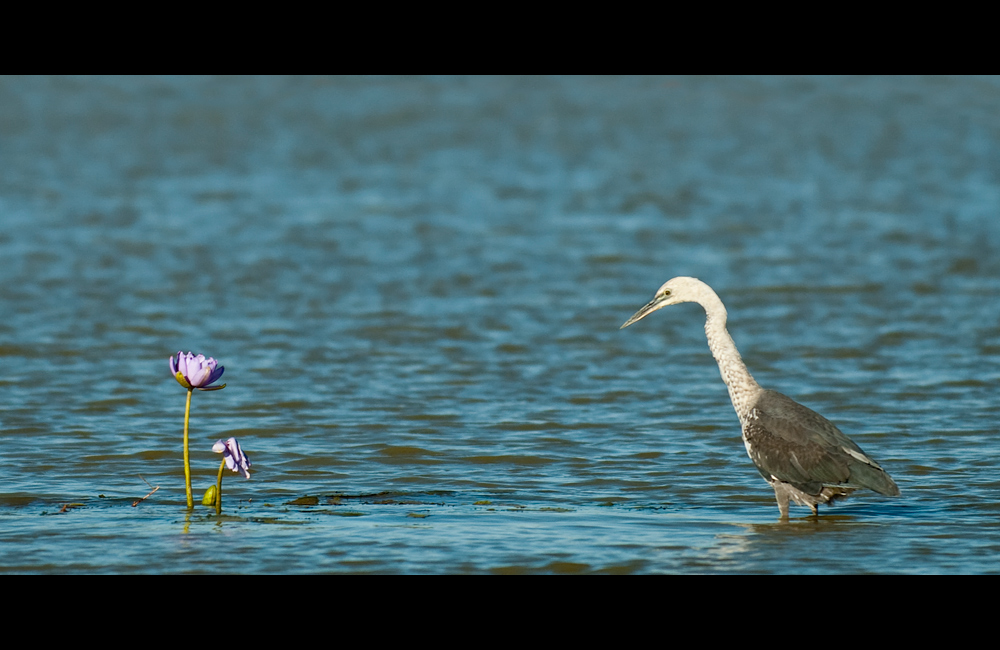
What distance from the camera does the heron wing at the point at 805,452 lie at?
27.3 feet

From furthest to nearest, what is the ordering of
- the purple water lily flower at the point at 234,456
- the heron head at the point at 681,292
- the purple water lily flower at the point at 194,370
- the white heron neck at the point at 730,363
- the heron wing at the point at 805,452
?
the heron head at the point at 681,292, the white heron neck at the point at 730,363, the heron wing at the point at 805,452, the purple water lily flower at the point at 234,456, the purple water lily flower at the point at 194,370

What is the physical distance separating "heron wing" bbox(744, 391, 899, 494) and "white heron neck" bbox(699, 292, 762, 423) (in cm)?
19

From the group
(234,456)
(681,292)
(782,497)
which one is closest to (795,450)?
(782,497)

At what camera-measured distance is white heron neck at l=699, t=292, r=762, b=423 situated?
30.1ft

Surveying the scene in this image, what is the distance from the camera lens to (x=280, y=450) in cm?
1014

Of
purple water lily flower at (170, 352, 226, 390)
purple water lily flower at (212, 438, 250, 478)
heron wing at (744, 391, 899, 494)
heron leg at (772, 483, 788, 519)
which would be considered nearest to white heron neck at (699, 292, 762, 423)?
heron wing at (744, 391, 899, 494)

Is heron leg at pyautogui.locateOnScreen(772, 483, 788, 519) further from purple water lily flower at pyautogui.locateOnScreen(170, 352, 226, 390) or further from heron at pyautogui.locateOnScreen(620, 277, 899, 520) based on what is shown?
purple water lily flower at pyautogui.locateOnScreen(170, 352, 226, 390)

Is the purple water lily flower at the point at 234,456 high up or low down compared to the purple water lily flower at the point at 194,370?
down

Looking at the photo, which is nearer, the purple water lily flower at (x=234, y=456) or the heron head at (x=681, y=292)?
the purple water lily flower at (x=234, y=456)

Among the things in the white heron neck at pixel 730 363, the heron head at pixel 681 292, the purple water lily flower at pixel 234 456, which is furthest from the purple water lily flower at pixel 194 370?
the white heron neck at pixel 730 363

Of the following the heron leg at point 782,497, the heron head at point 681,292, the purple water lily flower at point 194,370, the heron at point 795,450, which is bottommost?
the heron leg at point 782,497

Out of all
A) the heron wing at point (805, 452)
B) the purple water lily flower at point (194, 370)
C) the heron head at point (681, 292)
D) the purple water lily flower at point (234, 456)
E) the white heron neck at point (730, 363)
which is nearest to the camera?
the purple water lily flower at point (194, 370)

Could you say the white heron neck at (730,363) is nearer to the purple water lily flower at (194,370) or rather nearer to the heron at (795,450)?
the heron at (795,450)

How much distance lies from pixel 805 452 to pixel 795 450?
62 millimetres
